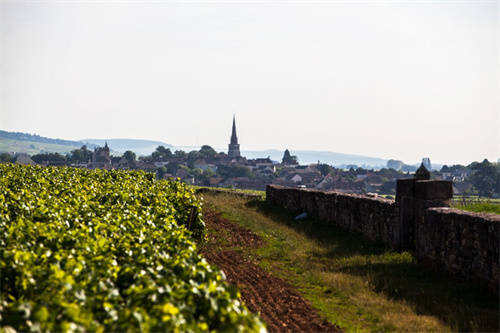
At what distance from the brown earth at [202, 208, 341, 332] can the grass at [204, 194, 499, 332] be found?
13.3 inches

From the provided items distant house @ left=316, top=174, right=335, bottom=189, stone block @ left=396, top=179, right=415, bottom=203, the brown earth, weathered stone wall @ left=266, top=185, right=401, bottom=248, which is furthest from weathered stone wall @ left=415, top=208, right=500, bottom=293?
distant house @ left=316, top=174, right=335, bottom=189

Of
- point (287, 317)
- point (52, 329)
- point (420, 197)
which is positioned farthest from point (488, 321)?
point (52, 329)

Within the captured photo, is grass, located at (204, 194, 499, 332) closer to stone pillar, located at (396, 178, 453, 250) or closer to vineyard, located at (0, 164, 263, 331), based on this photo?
stone pillar, located at (396, 178, 453, 250)

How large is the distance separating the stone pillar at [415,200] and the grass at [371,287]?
0.70 meters

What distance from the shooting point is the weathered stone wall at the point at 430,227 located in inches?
399

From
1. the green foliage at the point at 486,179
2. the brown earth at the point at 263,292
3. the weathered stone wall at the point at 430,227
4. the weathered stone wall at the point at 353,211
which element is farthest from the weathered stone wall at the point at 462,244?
the green foliage at the point at 486,179

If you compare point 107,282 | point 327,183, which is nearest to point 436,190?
point 107,282

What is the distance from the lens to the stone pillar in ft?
44.4

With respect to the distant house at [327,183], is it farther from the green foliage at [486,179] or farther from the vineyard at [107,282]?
the vineyard at [107,282]

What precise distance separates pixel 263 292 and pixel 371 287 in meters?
2.50

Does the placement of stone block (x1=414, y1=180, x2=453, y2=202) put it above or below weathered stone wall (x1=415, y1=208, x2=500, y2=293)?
above

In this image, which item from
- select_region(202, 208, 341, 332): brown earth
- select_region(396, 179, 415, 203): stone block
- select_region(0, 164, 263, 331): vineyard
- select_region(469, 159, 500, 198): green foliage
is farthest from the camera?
select_region(469, 159, 500, 198): green foliage

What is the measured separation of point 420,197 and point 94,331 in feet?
37.6

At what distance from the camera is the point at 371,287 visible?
11125 millimetres
